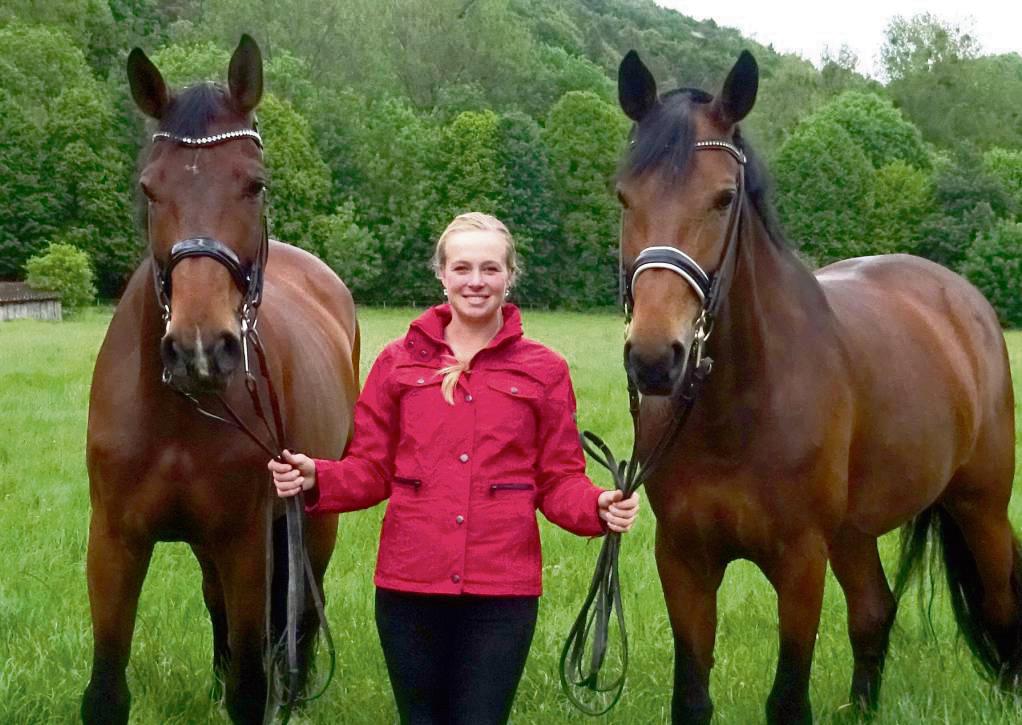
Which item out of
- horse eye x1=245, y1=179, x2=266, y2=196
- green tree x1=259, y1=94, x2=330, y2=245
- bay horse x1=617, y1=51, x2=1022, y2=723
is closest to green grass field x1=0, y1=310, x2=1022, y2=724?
bay horse x1=617, y1=51, x2=1022, y2=723

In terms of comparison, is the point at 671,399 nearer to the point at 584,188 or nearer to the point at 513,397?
the point at 513,397

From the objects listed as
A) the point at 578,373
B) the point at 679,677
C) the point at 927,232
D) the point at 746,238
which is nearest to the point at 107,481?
the point at 679,677

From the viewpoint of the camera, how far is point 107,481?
316 cm

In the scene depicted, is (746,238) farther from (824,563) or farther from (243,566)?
(243,566)

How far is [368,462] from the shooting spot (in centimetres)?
286

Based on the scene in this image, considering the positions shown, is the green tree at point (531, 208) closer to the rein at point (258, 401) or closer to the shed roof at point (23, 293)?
the shed roof at point (23, 293)

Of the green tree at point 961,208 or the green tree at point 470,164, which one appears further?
the green tree at point 470,164

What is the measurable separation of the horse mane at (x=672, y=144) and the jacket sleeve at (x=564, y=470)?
570 millimetres

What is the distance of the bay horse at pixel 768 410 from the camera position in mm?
2785

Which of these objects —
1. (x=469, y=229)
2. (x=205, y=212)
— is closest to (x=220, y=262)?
(x=205, y=212)

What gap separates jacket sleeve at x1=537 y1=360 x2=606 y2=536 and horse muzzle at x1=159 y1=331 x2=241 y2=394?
803 millimetres

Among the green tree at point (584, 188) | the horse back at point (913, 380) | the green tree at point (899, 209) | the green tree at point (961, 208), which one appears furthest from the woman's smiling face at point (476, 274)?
the green tree at point (899, 209)

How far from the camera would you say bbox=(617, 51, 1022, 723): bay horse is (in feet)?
9.14

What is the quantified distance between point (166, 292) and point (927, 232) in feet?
148
